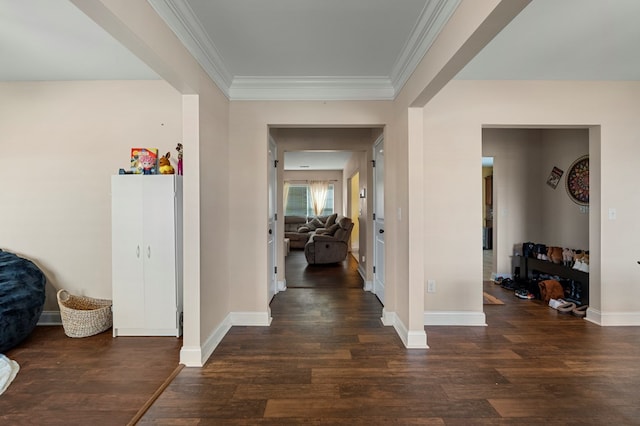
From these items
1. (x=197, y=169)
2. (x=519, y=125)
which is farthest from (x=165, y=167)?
(x=519, y=125)

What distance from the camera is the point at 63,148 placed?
2.98m

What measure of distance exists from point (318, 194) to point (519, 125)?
7.20 meters

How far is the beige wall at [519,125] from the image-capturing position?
2996 mm

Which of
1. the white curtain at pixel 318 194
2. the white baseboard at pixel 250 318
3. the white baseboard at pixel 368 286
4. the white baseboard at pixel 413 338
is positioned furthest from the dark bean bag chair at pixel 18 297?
the white curtain at pixel 318 194

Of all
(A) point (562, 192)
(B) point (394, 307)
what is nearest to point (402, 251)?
(B) point (394, 307)

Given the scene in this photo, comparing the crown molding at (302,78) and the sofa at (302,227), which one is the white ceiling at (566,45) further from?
the sofa at (302,227)

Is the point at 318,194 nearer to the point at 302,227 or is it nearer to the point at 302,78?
the point at 302,227

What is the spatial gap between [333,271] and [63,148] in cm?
430

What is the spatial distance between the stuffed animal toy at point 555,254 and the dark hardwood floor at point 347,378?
0.98m

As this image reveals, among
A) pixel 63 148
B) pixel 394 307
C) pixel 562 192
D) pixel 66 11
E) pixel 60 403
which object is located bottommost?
pixel 60 403

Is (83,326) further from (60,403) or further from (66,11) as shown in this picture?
(66,11)

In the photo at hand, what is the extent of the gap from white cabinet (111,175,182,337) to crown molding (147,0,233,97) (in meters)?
1.03

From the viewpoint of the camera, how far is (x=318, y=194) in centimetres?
991

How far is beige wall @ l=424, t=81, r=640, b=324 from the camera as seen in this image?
3.00 m
